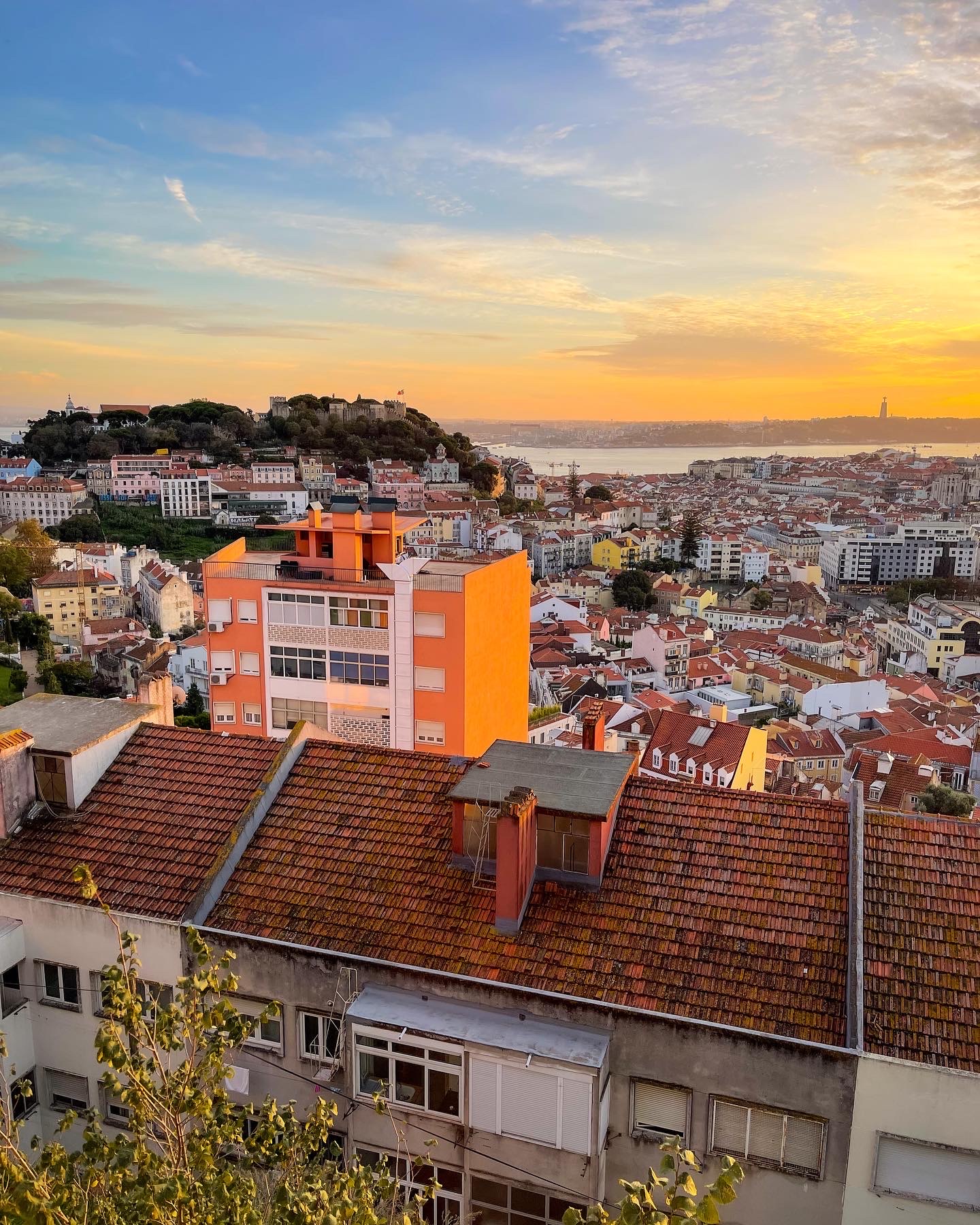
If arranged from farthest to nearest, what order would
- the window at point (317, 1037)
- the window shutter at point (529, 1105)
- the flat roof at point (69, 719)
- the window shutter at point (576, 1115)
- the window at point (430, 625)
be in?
1. the window at point (430, 625)
2. the flat roof at point (69, 719)
3. the window at point (317, 1037)
4. the window shutter at point (529, 1105)
5. the window shutter at point (576, 1115)

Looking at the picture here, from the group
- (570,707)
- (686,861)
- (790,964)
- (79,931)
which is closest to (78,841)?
(79,931)

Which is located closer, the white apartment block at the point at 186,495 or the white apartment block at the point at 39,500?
the white apartment block at the point at 186,495

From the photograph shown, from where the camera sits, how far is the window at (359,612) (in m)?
22.9

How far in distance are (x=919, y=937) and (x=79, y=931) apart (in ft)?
27.8

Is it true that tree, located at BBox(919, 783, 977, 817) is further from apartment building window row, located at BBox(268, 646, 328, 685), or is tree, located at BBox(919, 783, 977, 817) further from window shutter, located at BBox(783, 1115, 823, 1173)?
window shutter, located at BBox(783, 1115, 823, 1173)

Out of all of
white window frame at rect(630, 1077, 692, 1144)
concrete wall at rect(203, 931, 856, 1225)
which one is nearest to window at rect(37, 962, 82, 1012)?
concrete wall at rect(203, 931, 856, 1225)

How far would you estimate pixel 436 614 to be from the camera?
73.8 feet

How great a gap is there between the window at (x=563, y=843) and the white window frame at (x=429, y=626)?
12.8 meters

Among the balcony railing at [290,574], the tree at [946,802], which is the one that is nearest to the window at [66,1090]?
the balcony railing at [290,574]

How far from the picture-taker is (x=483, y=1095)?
8609 millimetres

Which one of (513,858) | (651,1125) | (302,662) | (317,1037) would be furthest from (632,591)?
(651,1125)

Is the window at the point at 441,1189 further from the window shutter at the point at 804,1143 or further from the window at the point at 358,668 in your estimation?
the window at the point at 358,668

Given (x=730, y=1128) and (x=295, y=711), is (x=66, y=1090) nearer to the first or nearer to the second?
(x=730, y=1128)

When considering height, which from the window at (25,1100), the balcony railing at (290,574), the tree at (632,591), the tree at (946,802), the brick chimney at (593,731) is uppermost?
the balcony railing at (290,574)
